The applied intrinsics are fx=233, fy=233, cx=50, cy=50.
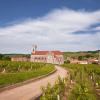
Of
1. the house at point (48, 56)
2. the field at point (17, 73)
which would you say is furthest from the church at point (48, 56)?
the field at point (17, 73)

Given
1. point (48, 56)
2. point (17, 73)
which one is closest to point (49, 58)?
point (48, 56)

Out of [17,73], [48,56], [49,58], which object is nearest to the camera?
[17,73]

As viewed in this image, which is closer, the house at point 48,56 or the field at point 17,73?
the field at point 17,73

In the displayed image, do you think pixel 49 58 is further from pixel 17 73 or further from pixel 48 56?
pixel 17 73

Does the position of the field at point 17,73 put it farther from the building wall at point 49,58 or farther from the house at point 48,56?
the house at point 48,56

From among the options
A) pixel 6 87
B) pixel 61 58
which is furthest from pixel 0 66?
pixel 61 58

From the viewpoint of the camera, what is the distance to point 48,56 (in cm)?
14975

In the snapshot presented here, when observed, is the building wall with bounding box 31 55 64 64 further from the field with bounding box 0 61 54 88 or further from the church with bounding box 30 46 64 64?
the field with bounding box 0 61 54 88

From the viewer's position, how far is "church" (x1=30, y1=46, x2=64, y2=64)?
478 feet

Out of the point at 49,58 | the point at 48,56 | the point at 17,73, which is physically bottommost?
the point at 17,73

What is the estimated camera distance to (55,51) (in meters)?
151

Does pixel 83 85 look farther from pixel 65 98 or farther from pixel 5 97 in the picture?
pixel 5 97

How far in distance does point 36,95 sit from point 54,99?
570 cm

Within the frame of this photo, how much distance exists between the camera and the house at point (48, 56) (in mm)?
145750
